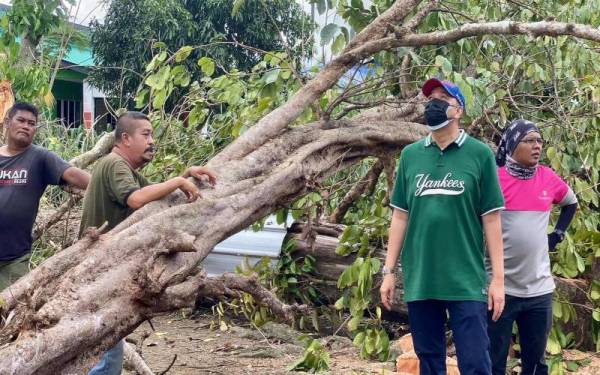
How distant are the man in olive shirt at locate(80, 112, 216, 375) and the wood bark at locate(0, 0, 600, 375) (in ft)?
0.32

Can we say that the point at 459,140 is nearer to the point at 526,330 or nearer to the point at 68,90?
the point at 526,330

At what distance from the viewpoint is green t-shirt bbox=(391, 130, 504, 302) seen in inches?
145

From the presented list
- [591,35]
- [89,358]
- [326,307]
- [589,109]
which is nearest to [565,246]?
[589,109]

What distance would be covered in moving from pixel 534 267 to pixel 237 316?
4.22 metres

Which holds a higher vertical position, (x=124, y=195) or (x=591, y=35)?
(x=591, y=35)

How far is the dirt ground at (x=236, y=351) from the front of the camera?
5.86m

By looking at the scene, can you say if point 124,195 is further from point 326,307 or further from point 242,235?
point 242,235

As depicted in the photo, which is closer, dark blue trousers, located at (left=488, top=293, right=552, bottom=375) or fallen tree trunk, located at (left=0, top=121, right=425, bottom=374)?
fallen tree trunk, located at (left=0, top=121, right=425, bottom=374)

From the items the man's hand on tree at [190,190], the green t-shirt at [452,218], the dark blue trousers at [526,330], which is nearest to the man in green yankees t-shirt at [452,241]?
the green t-shirt at [452,218]

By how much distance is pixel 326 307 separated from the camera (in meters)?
7.06

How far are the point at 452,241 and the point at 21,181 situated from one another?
2.33 metres

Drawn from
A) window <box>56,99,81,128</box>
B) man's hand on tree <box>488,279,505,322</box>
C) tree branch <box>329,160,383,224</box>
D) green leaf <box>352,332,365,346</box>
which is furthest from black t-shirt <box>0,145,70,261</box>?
window <box>56,99,81,128</box>

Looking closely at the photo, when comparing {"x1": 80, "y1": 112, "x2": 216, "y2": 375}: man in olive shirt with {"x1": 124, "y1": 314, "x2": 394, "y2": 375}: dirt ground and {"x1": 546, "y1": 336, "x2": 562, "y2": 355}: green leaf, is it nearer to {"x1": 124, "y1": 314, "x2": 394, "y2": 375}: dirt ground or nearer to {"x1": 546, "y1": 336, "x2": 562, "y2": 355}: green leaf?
{"x1": 124, "y1": 314, "x2": 394, "y2": 375}: dirt ground

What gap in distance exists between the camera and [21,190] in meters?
4.48
